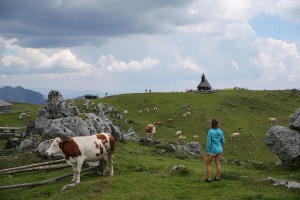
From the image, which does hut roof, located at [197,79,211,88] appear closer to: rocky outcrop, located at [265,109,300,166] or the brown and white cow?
rocky outcrop, located at [265,109,300,166]

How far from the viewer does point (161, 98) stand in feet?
307

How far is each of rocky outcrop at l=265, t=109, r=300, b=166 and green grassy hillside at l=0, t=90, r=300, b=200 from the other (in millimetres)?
689

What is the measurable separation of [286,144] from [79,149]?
12.9 metres

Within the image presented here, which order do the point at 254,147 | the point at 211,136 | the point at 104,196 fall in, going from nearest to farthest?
1. the point at 104,196
2. the point at 211,136
3. the point at 254,147

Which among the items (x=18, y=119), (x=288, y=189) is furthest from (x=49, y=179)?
(x=18, y=119)

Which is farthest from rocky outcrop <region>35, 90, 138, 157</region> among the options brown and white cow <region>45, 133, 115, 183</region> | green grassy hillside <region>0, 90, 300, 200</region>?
brown and white cow <region>45, 133, 115, 183</region>

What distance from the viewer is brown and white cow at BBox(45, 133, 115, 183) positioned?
22.3 meters

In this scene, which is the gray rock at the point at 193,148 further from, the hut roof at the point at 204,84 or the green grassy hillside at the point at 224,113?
the hut roof at the point at 204,84

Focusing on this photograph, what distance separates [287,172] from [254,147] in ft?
122

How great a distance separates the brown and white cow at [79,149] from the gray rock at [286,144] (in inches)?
419

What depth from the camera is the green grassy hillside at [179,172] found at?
63.6 ft

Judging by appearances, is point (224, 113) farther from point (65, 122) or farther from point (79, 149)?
point (79, 149)

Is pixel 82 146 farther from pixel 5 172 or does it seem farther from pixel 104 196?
pixel 5 172

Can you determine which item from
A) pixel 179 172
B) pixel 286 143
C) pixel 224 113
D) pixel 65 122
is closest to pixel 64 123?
pixel 65 122
